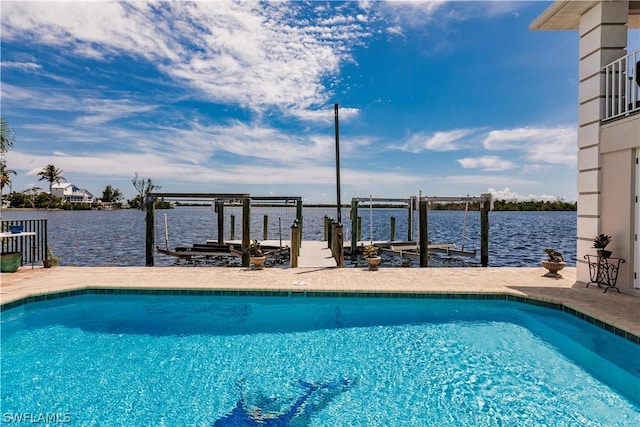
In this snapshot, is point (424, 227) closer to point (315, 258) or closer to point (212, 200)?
point (315, 258)

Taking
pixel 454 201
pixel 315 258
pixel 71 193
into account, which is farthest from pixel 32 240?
pixel 71 193

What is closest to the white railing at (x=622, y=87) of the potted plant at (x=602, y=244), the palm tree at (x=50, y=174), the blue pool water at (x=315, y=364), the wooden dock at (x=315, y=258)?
the potted plant at (x=602, y=244)

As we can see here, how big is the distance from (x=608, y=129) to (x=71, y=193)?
123403 millimetres

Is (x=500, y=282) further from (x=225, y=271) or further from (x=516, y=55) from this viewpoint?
(x=516, y=55)

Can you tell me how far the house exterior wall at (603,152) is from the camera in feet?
21.9

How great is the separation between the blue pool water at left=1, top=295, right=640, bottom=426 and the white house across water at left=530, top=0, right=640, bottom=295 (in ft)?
7.01

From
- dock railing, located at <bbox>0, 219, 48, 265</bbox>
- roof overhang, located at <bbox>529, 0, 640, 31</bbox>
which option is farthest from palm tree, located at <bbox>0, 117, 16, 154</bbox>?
roof overhang, located at <bbox>529, 0, 640, 31</bbox>

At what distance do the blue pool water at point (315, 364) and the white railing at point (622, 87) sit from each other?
4.21 m

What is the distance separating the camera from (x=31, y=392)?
411 centimetres

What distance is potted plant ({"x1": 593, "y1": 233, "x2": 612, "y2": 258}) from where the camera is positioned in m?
6.78

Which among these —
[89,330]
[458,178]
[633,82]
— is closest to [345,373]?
[89,330]

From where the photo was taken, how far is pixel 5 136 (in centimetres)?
1045

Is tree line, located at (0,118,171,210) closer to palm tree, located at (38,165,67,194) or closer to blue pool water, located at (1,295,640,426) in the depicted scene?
palm tree, located at (38,165,67,194)

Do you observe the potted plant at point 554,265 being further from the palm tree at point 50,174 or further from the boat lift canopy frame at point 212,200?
the palm tree at point 50,174
